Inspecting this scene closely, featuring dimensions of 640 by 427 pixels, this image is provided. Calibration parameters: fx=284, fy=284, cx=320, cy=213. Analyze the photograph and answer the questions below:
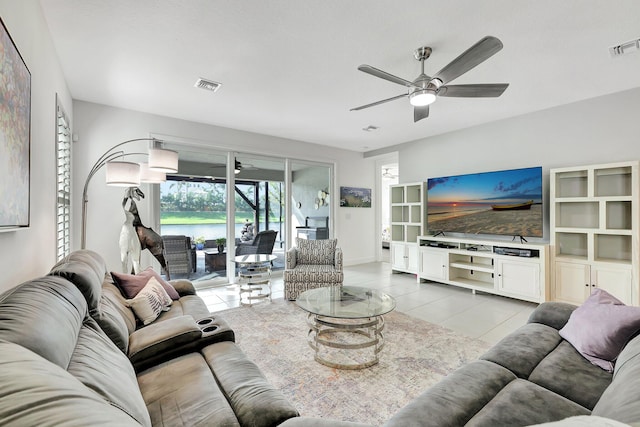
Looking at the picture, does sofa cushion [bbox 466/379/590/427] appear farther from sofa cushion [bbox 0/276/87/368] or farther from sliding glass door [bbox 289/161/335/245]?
sliding glass door [bbox 289/161/335/245]

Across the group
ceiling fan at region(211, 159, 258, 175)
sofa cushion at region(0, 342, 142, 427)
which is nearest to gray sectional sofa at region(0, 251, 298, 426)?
sofa cushion at region(0, 342, 142, 427)

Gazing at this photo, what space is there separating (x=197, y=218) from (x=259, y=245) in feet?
3.71

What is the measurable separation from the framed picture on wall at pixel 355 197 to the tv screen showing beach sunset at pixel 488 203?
1.91m

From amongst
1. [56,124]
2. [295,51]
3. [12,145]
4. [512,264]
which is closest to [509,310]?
[512,264]

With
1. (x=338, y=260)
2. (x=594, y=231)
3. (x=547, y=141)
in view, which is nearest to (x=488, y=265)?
(x=594, y=231)

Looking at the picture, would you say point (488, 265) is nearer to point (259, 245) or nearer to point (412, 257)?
point (412, 257)

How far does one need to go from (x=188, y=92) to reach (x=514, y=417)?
404cm

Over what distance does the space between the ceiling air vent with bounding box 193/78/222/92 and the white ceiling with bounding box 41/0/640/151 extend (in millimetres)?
83

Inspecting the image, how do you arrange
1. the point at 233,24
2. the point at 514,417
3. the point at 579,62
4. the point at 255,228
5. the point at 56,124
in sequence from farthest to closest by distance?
1. the point at 255,228
2. the point at 579,62
3. the point at 56,124
4. the point at 233,24
5. the point at 514,417

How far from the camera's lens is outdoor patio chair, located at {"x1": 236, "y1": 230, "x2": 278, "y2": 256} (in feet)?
16.6

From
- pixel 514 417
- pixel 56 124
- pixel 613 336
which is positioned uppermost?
pixel 56 124

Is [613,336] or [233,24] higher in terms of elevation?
[233,24]

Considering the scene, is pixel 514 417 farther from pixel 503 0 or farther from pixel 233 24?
pixel 233 24

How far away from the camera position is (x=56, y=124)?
259cm
